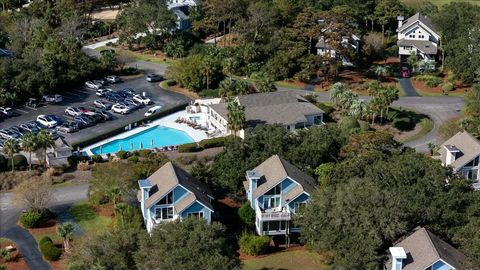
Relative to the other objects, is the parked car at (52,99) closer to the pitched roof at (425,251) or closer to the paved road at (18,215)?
the paved road at (18,215)

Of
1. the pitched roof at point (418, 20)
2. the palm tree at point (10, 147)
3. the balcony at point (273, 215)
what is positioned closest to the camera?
the balcony at point (273, 215)

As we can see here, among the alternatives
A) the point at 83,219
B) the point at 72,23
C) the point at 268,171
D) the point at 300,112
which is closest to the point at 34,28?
the point at 72,23

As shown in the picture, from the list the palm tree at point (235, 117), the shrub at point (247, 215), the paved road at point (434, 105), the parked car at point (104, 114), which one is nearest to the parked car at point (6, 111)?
the parked car at point (104, 114)

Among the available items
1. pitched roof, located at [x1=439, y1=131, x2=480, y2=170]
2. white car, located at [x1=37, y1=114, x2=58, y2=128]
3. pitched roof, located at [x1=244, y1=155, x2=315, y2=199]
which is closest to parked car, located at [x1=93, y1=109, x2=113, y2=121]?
white car, located at [x1=37, y1=114, x2=58, y2=128]

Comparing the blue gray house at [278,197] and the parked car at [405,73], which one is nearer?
the blue gray house at [278,197]

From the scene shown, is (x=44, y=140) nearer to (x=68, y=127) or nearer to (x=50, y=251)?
(x=68, y=127)

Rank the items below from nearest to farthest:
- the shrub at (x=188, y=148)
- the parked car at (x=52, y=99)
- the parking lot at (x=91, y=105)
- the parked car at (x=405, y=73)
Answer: the shrub at (x=188, y=148), the parking lot at (x=91, y=105), the parked car at (x=52, y=99), the parked car at (x=405, y=73)

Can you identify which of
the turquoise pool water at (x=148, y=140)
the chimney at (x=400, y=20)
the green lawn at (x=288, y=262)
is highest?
the chimney at (x=400, y=20)

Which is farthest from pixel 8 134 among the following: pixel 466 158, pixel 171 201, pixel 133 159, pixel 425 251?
pixel 425 251
